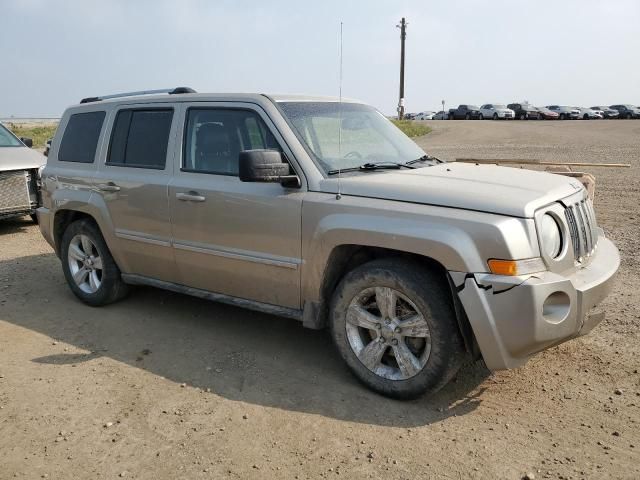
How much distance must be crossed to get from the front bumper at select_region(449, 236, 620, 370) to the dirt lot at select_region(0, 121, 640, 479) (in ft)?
1.63

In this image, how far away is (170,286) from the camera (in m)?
5.05

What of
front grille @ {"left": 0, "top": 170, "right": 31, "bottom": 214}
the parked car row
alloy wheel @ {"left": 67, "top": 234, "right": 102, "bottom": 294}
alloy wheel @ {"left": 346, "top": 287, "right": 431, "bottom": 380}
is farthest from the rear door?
the parked car row

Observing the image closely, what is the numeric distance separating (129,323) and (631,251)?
5.59 m

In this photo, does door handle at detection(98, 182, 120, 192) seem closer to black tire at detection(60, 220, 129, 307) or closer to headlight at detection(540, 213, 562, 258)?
black tire at detection(60, 220, 129, 307)

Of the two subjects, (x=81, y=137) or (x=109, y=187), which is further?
(x=81, y=137)

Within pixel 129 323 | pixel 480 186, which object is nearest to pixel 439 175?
pixel 480 186

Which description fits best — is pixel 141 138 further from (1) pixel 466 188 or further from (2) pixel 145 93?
(1) pixel 466 188

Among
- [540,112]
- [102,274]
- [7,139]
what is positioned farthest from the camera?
[540,112]

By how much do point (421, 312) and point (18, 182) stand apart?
7660mm

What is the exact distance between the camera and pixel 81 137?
18.7 feet

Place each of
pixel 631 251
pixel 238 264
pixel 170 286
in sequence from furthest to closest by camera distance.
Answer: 1. pixel 631 251
2. pixel 170 286
3. pixel 238 264

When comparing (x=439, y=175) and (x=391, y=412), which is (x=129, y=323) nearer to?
(x=391, y=412)

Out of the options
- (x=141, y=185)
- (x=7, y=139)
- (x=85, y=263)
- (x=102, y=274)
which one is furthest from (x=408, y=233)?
(x=7, y=139)

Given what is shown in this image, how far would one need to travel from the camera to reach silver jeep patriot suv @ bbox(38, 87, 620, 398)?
335 cm
